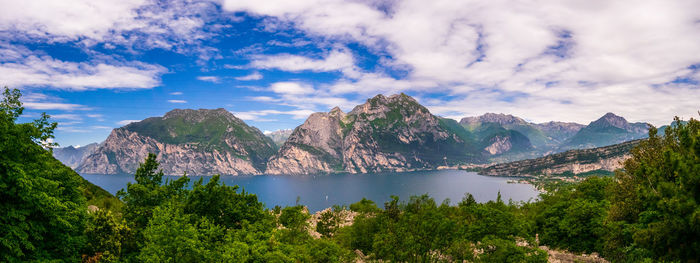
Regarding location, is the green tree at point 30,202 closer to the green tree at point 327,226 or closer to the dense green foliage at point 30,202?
the dense green foliage at point 30,202

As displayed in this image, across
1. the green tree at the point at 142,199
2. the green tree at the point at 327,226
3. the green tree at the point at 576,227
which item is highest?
the green tree at the point at 142,199

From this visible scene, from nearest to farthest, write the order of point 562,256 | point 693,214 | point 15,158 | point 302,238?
point 693,214
point 15,158
point 302,238
point 562,256

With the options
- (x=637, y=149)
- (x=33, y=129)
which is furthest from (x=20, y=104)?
(x=637, y=149)

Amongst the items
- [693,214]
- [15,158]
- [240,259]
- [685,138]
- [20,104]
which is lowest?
[240,259]

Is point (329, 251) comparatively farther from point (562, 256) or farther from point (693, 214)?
point (562, 256)

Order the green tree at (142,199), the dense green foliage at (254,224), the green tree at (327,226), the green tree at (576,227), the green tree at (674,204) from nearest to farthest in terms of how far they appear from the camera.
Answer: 1. the green tree at (674,204)
2. the dense green foliage at (254,224)
3. the green tree at (142,199)
4. the green tree at (576,227)
5. the green tree at (327,226)

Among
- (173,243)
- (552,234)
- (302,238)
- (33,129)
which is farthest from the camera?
(552,234)

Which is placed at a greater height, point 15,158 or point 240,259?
point 15,158

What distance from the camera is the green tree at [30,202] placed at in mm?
22156

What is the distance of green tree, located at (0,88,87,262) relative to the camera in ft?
72.7

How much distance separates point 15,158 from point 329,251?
94.0 ft

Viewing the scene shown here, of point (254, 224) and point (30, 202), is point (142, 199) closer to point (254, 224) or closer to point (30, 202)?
point (30, 202)

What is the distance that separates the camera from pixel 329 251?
29.4 metres

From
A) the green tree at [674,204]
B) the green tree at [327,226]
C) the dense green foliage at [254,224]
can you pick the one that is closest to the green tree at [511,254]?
the dense green foliage at [254,224]
